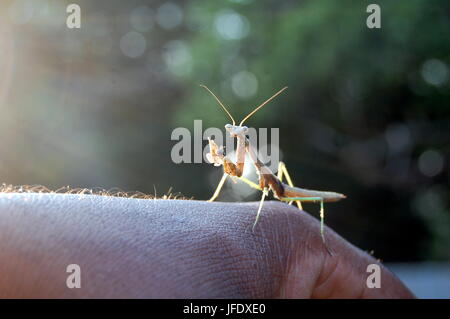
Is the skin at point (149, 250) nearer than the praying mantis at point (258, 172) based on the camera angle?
Yes

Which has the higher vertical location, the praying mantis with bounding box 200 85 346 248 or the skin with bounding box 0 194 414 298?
the praying mantis with bounding box 200 85 346 248

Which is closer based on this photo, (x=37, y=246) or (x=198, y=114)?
(x=37, y=246)

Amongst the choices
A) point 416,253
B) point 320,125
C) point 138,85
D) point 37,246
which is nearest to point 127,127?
point 138,85

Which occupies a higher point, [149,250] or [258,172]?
[258,172]

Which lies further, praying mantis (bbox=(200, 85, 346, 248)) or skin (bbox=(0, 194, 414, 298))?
praying mantis (bbox=(200, 85, 346, 248))

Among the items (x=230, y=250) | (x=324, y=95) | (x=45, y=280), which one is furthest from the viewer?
(x=324, y=95)

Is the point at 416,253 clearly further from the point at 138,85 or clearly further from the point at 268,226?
the point at 268,226

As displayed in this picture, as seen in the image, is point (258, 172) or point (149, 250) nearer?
point (149, 250)

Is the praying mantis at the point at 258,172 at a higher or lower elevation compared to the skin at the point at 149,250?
higher
